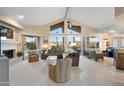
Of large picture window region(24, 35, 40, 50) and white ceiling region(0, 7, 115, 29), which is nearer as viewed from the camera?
white ceiling region(0, 7, 115, 29)

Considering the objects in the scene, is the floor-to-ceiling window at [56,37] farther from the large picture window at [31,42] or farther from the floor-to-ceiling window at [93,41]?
the floor-to-ceiling window at [93,41]

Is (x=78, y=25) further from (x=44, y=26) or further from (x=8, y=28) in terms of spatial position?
(x=8, y=28)

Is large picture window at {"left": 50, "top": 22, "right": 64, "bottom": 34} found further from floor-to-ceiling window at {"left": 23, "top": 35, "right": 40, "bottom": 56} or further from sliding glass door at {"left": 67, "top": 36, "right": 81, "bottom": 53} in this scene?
floor-to-ceiling window at {"left": 23, "top": 35, "right": 40, "bottom": 56}

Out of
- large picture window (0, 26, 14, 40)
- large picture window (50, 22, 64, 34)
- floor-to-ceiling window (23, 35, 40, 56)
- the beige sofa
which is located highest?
large picture window (50, 22, 64, 34)

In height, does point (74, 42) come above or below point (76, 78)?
above

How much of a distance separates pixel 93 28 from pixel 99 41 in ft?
4.30

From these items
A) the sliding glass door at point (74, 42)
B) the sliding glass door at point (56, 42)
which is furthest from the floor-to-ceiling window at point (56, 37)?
the sliding glass door at point (74, 42)

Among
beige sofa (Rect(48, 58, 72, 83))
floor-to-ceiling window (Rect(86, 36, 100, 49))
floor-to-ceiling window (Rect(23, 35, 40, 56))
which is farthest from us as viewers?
floor-to-ceiling window (Rect(86, 36, 100, 49))

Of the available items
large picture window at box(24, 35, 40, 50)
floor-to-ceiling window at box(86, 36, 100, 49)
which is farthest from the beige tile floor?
floor-to-ceiling window at box(86, 36, 100, 49)

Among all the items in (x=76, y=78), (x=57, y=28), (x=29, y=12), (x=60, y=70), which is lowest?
(x=76, y=78)

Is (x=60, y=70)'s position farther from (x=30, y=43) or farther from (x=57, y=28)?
(x=57, y=28)

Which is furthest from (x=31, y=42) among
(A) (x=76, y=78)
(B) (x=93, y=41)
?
(A) (x=76, y=78)
